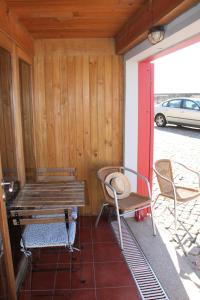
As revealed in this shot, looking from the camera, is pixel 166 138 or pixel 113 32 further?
pixel 166 138

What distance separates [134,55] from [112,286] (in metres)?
2.16

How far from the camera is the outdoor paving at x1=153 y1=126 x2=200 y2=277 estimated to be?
2.76 metres

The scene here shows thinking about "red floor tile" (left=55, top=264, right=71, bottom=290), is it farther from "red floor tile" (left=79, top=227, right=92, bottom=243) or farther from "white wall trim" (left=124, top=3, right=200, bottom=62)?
"white wall trim" (left=124, top=3, right=200, bottom=62)

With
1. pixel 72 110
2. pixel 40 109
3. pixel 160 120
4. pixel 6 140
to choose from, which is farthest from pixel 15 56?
pixel 160 120

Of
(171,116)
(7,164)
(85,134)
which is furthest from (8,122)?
(171,116)

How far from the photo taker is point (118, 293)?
2.12 meters

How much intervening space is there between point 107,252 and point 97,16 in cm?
219

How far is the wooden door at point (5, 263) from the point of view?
1.70 m

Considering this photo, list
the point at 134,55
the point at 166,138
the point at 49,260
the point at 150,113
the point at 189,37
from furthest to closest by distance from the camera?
the point at 166,138 → the point at 150,113 → the point at 134,55 → the point at 49,260 → the point at 189,37

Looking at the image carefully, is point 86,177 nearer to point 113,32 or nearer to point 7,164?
point 7,164

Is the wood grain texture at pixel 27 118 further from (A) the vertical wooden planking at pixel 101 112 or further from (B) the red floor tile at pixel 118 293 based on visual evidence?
(B) the red floor tile at pixel 118 293

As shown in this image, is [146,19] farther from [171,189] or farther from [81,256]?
[81,256]

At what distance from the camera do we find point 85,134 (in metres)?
3.29

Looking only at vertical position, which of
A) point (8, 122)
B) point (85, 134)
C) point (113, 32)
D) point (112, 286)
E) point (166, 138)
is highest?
point (113, 32)
